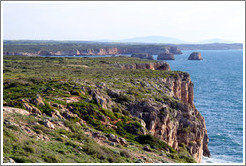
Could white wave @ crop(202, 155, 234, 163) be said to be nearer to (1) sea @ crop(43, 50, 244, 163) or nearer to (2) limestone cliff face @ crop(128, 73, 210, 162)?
(1) sea @ crop(43, 50, 244, 163)

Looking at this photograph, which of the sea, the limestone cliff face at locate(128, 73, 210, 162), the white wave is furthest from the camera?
the sea

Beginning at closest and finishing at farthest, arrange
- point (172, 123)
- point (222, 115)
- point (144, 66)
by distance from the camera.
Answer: point (172, 123) < point (222, 115) < point (144, 66)

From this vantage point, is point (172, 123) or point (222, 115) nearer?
point (172, 123)

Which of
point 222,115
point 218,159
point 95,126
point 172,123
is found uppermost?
point 95,126

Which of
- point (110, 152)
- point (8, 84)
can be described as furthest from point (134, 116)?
point (8, 84)

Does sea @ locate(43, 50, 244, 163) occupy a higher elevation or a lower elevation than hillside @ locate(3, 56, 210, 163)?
lower

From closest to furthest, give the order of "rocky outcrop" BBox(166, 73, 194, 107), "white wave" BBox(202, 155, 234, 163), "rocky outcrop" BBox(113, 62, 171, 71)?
"white wave" BBox(202, 155, 234, 163)
"rocky outcrop" BBox(166, 73, 194, 107)
"rocky outcrop" BBox(113, 62, 171, 71)

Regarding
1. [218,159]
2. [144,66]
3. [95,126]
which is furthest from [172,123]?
[144,66]

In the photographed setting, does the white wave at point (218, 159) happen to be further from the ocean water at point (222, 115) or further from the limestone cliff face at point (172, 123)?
the limestone cliff face at point (172, 123)

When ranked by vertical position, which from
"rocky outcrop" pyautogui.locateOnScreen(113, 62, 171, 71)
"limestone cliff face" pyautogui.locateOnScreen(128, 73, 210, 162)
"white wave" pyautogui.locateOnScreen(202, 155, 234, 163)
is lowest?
"white wave" pyautogui.locateOnScreen(202, 155, 234, 163)

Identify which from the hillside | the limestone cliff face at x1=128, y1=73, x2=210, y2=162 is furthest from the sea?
the limestone cliff face at x1=128, y1=73, x2=210, y2=162

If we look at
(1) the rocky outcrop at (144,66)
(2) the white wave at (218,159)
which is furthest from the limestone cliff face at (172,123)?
(1) the rocky outcrop at (144,66)

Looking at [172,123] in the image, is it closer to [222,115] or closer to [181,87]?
[181,87]
